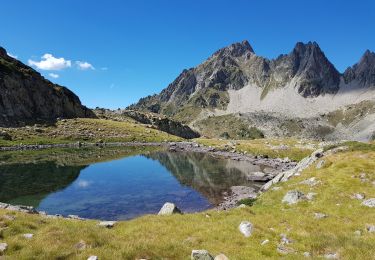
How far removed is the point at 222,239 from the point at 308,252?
16.5 feet

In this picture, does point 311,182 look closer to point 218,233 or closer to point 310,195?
point 310,195

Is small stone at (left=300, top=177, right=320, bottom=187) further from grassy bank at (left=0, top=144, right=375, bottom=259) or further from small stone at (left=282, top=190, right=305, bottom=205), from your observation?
small stone at (left=282, top=190, right=305, bottom=205)

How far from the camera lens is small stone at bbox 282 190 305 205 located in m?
33.5

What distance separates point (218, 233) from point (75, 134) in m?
157

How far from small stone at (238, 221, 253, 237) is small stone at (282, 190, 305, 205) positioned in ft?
37.0

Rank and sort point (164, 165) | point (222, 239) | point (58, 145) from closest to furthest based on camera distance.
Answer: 1. point (222, 239)
2. point (164, 165)
3. point (58, 145)

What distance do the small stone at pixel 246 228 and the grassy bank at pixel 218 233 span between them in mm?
307

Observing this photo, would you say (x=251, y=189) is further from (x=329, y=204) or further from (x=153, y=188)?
(x=329, y=204)

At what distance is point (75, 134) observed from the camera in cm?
16912

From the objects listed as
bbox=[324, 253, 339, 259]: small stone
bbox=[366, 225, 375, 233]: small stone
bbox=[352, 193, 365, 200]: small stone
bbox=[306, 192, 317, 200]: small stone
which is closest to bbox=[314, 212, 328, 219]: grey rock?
bbox=[366, 225, 375, 233]: small stone

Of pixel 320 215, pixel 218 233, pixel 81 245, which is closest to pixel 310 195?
pixel 320 215

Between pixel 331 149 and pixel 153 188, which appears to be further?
pixel 153 188

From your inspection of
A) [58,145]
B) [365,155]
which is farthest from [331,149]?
[58,145]

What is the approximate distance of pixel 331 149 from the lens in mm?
60344
